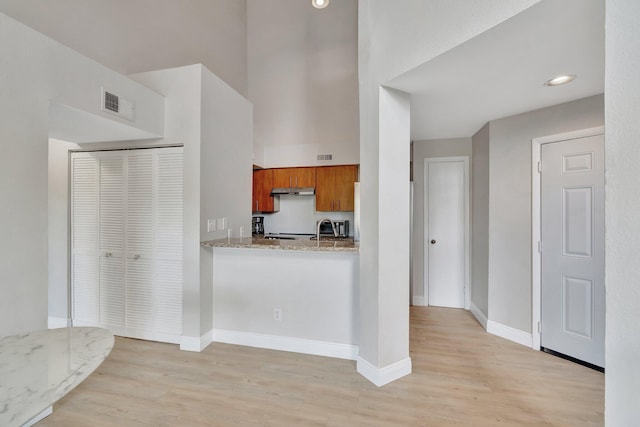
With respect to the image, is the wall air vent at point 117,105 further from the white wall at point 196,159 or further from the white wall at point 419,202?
the white wall at point 419,202

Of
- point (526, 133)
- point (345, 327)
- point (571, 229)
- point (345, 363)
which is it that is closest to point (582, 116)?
point (526, 133)

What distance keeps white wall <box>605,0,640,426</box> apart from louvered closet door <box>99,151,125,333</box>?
3.60 metres

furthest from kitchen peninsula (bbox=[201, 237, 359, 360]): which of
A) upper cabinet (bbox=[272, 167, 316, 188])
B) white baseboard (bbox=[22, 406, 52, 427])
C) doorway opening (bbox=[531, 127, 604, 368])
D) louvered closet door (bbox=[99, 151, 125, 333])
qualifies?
upper cabinet (bbox=[272, 167, 316, 188])

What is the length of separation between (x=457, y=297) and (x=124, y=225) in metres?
4.22

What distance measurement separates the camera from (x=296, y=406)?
192 cm

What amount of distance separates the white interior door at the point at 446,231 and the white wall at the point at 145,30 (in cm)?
386

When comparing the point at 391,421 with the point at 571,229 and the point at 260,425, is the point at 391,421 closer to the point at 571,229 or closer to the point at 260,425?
the point at 260,425

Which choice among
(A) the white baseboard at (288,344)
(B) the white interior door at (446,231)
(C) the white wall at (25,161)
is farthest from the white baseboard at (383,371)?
(C) the white wall at (25,161)

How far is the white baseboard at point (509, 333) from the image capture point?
284cm

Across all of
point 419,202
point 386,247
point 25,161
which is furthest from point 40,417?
point 419,202

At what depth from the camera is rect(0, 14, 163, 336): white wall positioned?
62.8 inches

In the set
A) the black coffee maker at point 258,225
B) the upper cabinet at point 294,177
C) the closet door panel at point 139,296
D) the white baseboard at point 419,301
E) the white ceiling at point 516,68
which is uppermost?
the white ceiling at point 516,68

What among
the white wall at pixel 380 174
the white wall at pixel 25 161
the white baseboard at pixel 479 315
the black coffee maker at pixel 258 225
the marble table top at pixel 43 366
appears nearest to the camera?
the marble table top at pixel 43 366

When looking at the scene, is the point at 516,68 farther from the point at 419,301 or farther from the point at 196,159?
the point at 419,301
